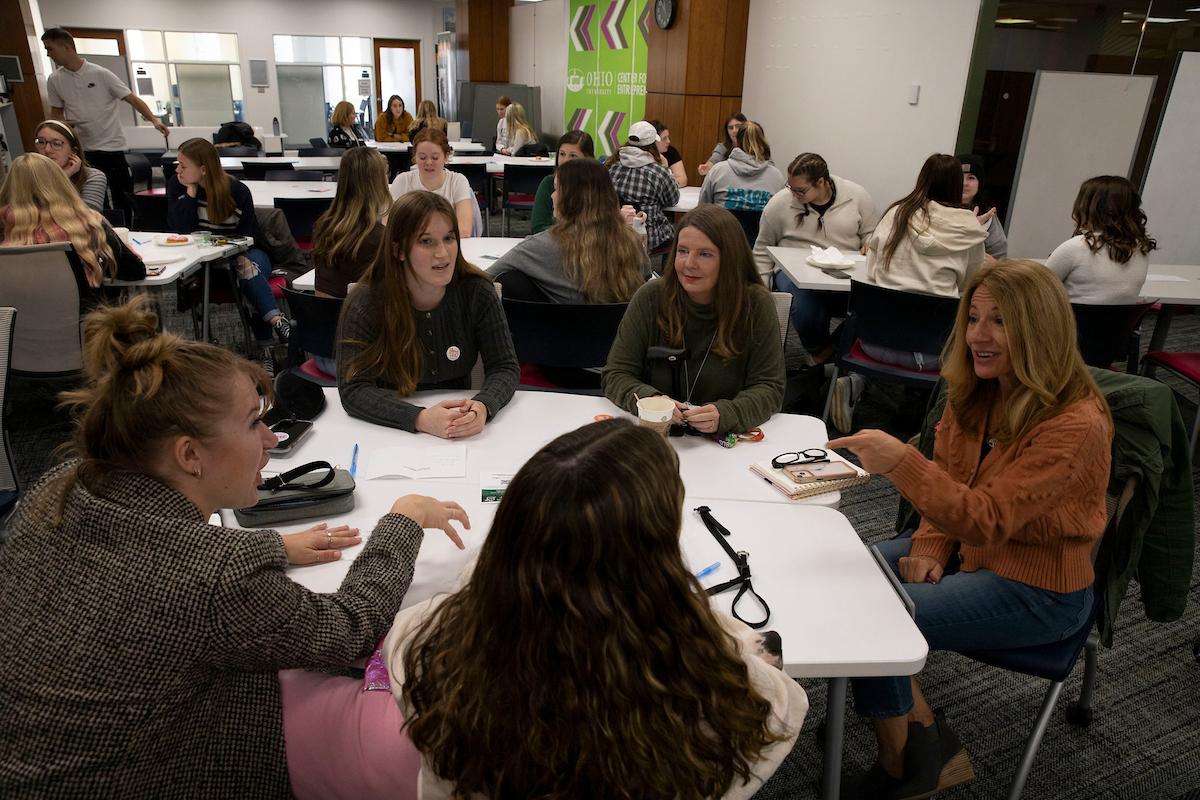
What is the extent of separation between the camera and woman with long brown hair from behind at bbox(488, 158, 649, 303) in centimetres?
338

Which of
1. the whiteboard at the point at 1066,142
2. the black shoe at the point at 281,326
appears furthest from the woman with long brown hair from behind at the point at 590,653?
the whiteboard at the point at 1066,142

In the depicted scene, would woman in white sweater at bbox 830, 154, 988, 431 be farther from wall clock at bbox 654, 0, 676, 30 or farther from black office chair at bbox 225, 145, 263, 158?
black office chair at bbox 225, 145, 263, 158

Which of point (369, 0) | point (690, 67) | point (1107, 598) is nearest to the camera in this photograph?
point (1107, 598)

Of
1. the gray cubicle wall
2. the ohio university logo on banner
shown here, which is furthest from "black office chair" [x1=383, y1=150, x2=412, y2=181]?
the gray cubicle wall

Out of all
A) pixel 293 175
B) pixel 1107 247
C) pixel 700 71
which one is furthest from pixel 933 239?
pixel 293 175

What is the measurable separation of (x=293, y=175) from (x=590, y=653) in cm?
695

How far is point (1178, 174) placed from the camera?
614 cm

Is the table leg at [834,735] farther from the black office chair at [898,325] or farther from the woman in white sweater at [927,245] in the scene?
the woman in white sweater at [927,245]

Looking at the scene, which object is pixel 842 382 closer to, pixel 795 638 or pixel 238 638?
pixel 795 638

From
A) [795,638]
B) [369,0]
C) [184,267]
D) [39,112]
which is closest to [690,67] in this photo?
[184,267]

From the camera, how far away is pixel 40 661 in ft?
3.47

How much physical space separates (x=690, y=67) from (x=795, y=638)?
764cm

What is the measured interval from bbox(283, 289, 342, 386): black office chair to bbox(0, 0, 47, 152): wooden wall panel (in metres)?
7.66

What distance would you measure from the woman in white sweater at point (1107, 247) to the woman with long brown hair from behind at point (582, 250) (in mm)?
1994
